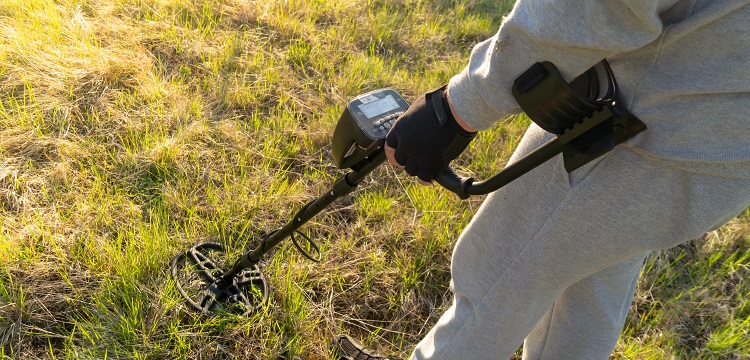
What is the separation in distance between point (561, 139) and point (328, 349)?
4.16 ft

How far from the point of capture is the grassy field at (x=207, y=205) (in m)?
2.00

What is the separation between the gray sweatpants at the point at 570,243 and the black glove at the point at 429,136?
17cm

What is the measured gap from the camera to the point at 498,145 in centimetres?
301

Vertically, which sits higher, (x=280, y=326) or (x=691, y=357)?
(x=280, y=326)

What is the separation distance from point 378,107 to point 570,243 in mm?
627

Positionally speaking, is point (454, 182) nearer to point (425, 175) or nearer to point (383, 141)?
point (425, 175)

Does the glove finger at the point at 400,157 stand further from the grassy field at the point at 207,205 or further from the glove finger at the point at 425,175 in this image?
the grassy field at the point at 207,205

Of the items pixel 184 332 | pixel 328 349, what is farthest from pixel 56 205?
pixel 328 349

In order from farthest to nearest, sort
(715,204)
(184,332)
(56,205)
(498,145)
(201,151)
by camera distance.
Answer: (498,145)
(201,151)
(56,205)
(184,332)
(715,204)

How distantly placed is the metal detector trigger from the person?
0.02 m

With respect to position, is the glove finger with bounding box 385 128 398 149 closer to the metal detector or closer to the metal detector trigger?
the metal detector

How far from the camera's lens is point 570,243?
4.06 feet

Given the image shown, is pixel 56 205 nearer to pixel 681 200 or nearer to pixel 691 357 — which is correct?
pixel 681 200

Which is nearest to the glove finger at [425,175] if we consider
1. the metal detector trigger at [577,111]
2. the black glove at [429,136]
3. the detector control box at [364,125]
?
the black glove at [429,136]
